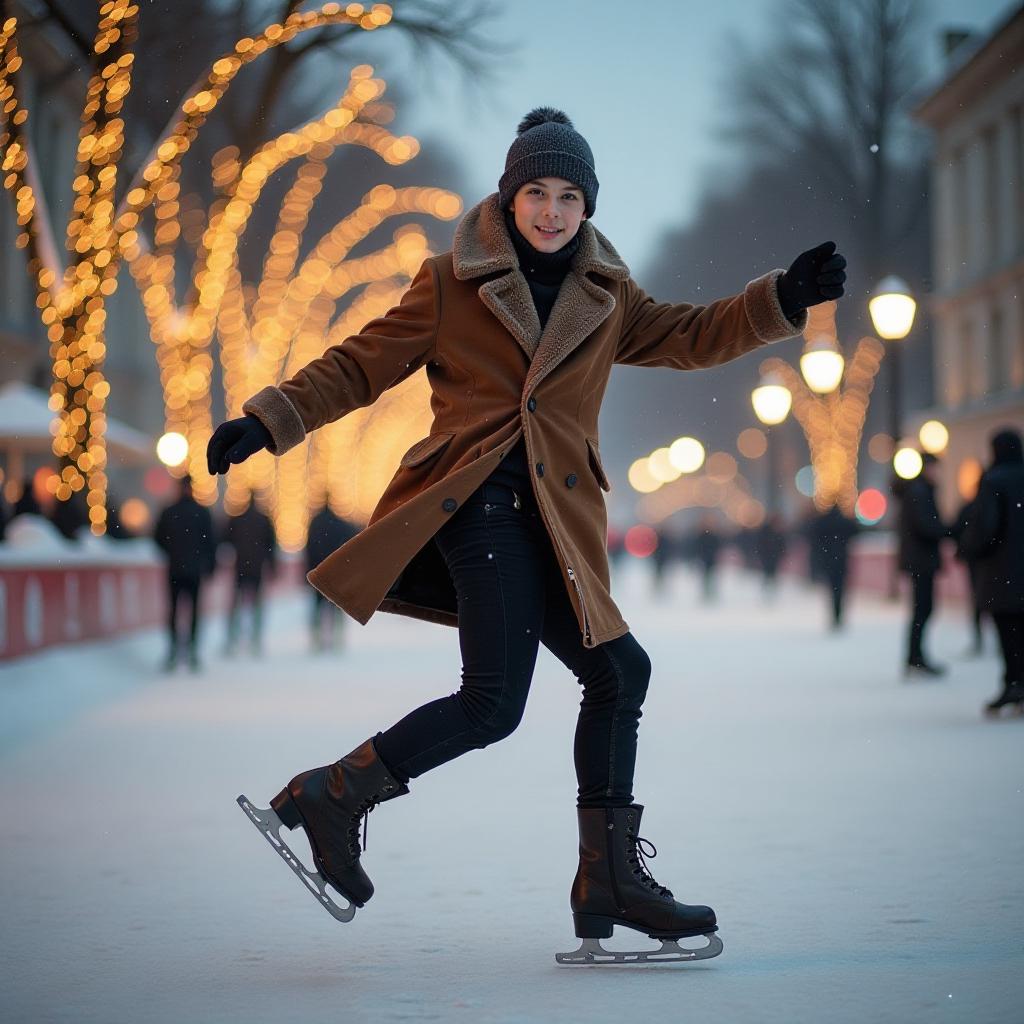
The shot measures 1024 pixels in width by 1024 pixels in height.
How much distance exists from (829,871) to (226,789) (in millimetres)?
2809

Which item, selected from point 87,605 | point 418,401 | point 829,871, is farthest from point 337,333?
point 829,871

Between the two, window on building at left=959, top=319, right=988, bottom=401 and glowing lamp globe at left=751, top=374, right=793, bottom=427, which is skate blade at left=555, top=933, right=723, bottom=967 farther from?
window on building at left=959, top=319, right=988, bottom=401

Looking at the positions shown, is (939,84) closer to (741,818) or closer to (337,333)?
(337,333)

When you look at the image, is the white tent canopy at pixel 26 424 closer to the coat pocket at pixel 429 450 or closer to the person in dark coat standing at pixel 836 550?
the person in dark coat standing at pixel 836 550

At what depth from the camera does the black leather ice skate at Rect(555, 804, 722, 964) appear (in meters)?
3.86

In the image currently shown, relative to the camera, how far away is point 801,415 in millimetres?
41562

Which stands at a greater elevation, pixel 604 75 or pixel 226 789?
pixel 604 75

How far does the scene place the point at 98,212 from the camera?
46.1ft

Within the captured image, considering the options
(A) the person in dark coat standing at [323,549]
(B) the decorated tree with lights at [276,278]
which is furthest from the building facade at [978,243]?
(A) the person in dark coat standing at [323,549]

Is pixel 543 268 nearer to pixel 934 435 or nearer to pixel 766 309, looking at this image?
pixel 766 309

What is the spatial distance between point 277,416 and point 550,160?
2.56 feet

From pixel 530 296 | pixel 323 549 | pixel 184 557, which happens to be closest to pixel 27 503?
pixel 323 549

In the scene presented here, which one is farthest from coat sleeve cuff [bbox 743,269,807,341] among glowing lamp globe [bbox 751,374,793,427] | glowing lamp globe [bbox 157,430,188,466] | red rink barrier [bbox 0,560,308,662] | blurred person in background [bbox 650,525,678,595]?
blurred person in background [bbox 650,525,678,595]

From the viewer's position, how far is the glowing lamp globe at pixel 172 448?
57.0ft
